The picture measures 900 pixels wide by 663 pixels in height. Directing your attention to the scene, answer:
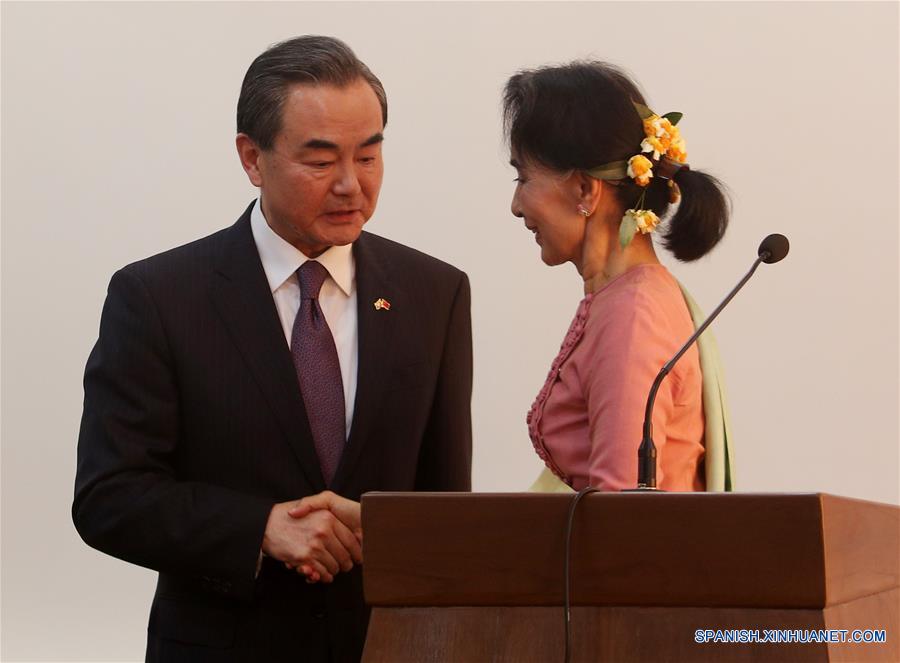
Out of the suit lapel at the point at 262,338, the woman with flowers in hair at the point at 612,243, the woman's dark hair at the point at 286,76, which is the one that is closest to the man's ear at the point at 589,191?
the woman with flowers in hair at the point at 612,243

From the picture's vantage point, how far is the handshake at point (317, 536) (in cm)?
187

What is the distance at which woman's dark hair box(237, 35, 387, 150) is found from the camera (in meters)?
2.12

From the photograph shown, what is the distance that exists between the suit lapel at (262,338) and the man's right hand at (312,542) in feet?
0.38

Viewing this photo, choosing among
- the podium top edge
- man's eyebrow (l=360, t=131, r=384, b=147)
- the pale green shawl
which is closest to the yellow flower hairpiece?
the pale green shawl

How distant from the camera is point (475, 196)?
11.8 feet

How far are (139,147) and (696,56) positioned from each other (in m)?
1.50

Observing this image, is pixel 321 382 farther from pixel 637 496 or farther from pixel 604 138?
pixel 637 496

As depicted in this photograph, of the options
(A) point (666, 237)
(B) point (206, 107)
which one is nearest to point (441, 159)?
(B) point (206, 107)

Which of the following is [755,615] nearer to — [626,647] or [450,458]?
[626,647]

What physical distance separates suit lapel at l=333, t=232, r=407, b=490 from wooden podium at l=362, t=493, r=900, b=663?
708mm

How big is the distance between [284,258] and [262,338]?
16cm

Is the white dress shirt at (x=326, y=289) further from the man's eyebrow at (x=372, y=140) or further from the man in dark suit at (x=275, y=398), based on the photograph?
the man's eyebrow at (x=372, y=140)

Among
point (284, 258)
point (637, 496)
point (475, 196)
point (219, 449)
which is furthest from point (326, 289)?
point (475, 196)

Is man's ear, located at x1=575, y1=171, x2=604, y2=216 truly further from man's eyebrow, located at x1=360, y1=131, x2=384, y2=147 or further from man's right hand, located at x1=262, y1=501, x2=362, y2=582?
man's right hand, located at x1=262, y1=501, x2=362, y2=582
